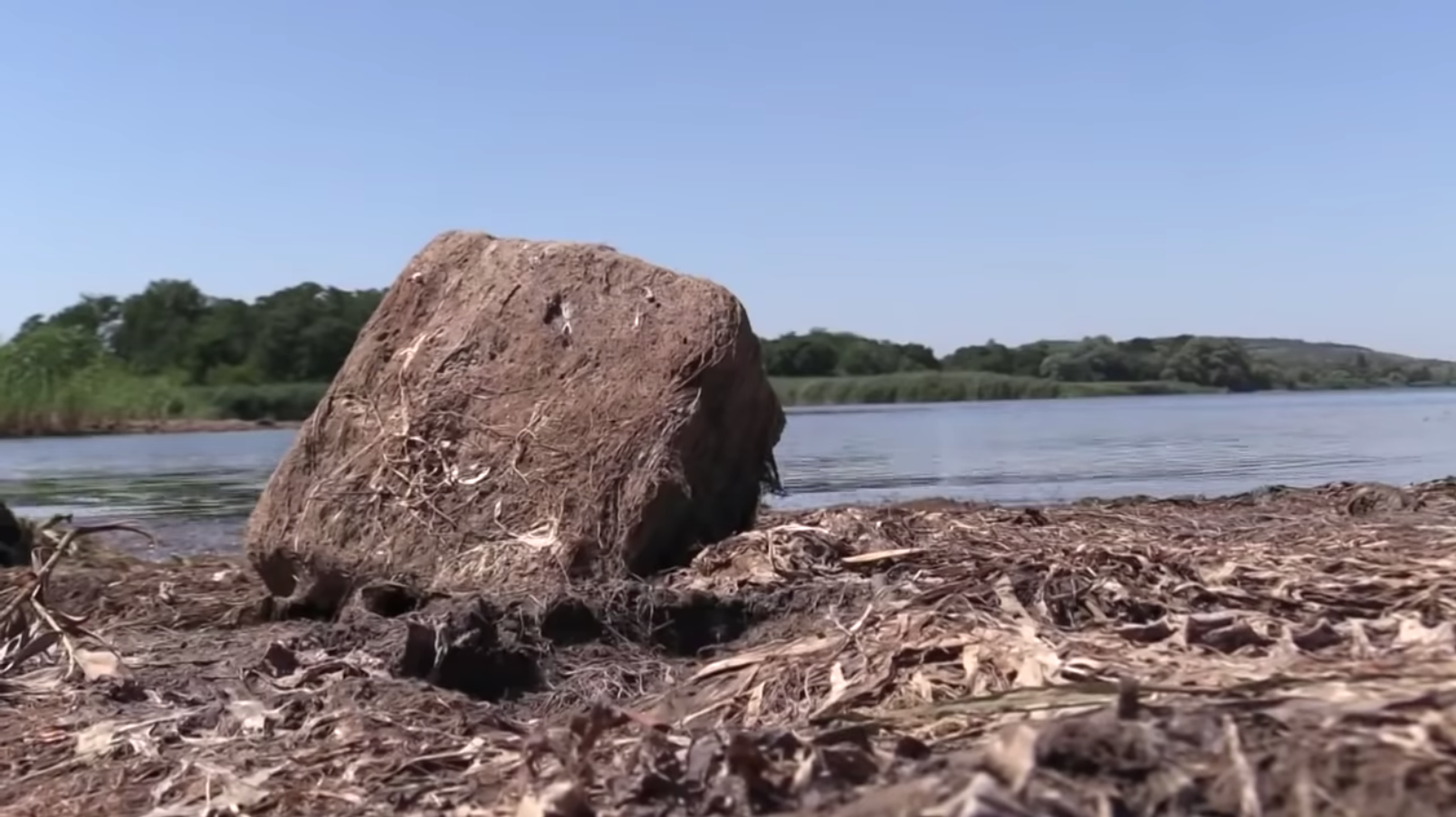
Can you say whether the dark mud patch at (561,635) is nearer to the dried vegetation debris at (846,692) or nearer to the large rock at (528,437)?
the dried vegetation debris at (846,692)

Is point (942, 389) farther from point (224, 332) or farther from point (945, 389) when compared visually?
point (224, 332)

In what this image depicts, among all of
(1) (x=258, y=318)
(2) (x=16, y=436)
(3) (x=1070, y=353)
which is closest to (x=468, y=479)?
(2) (x=16, y=436)

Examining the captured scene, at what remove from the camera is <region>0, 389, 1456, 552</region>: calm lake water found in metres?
17.0

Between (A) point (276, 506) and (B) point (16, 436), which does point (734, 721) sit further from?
(B) point (16, 436)

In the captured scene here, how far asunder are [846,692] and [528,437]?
324 cm

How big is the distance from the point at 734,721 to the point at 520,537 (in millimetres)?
2642

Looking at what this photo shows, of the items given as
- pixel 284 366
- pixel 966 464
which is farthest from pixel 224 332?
pixel 966 464

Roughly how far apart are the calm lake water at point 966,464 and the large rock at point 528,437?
5675mm

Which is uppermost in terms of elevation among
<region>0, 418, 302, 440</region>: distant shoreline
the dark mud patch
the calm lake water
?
the dark mud patch

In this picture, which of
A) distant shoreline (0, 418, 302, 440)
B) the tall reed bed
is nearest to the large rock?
distant shoreline (0, 418, 302, 440)

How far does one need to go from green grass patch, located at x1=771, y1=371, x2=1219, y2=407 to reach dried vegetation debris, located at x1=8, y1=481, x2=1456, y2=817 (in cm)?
7140

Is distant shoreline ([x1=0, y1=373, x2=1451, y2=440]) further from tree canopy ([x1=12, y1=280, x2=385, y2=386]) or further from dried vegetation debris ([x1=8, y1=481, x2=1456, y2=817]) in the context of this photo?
dried vegetation debris ([x1=8, y1=481, x2=1456, y2=817])

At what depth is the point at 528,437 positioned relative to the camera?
23.1ft

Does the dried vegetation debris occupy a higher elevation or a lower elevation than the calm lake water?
higher
